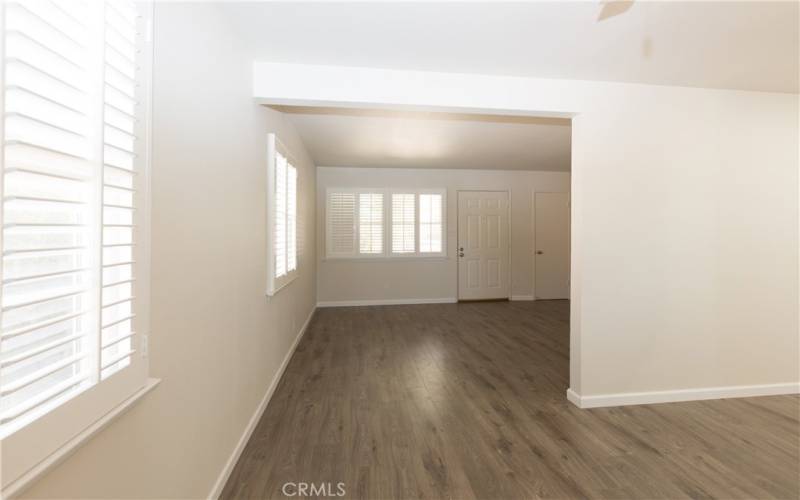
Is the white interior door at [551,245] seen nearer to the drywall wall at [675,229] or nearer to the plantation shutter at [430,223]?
the plantation shutter at [430,223]

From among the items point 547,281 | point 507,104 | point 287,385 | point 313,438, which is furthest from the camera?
point 547,281

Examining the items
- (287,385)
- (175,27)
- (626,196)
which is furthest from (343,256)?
(175,27)

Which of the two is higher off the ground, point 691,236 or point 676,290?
point 691,236

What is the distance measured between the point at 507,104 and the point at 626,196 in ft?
3.72

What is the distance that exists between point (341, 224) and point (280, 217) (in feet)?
10.4

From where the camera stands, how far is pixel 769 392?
8.97 feet

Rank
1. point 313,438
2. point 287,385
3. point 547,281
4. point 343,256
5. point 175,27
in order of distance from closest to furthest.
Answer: point 175,27
point 313,438
point 287,385
point 343,256
point 547,281

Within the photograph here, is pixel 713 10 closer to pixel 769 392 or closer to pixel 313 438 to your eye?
pixel 769 392

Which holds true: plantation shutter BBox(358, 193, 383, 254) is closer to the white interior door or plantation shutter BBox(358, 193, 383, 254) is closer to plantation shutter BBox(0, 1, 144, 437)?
the white interior door

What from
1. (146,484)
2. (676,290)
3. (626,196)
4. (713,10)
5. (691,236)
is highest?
(713,10)

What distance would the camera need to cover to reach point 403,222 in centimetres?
619

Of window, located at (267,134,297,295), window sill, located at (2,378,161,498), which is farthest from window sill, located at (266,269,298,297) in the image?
window sill, located at (2,378,161,498)

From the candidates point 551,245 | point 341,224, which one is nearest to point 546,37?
point 341,224

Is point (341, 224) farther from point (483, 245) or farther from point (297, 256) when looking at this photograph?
point (483, 245)
